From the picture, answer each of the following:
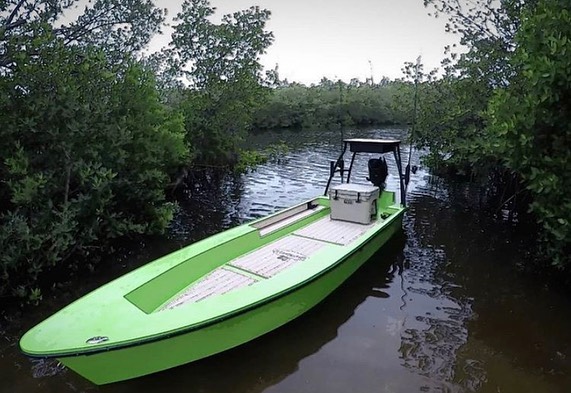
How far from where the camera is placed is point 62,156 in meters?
6.74

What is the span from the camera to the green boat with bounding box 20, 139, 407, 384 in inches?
154

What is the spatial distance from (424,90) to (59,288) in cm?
1278

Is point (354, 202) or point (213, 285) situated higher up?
Answer: point (354, 202)

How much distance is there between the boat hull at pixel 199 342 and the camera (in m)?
3.87

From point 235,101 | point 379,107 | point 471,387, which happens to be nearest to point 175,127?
point 235,101

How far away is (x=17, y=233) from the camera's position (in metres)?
5.57

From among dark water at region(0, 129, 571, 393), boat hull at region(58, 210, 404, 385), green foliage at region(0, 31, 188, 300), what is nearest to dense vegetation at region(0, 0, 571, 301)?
green foliage at region(0, 31, 188, 300)

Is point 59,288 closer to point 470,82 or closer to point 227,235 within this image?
point 227,235

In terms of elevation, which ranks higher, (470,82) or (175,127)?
(470,82)

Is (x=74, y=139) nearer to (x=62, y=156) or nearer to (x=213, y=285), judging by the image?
(x=62, y=156)

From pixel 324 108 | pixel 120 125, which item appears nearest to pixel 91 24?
pixel 120 125

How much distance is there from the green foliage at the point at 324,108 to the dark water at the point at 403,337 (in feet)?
99.7

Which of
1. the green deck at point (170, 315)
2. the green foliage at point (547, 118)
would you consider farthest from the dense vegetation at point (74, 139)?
the green foliage at point (547, 118)

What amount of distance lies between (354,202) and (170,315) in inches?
191
